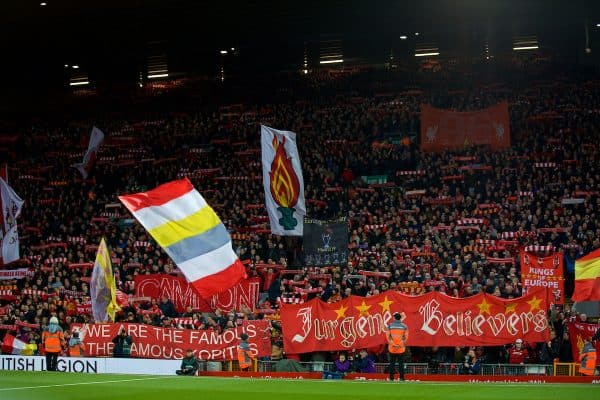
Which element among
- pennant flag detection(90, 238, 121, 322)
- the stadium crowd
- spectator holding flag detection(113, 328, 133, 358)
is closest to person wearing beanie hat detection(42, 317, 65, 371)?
spectator holding flag detection(113, 328, 133, 358)

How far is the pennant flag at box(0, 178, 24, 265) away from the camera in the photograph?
39.0 m

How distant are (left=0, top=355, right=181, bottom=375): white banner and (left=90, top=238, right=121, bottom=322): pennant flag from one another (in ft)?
5.47

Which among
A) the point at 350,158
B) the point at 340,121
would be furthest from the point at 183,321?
the point at 340,121

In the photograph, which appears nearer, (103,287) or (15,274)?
(103,287)

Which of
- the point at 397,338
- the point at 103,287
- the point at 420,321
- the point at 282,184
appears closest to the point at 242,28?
the point at 282,184

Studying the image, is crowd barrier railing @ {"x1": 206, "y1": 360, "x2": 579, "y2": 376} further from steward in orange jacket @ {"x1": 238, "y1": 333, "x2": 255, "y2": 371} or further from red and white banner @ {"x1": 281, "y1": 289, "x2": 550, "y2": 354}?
steward in orange jacket @ {"x1": 238, "y1": 333, "x2": 255, "y2": 371}

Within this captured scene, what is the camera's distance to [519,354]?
1051 inches

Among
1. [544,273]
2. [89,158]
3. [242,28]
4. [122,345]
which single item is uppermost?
[242,28]

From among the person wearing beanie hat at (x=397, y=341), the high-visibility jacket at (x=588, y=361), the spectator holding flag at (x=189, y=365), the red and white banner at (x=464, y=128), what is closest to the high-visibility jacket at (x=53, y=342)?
the spectator holding flag at (x=189, y=365)

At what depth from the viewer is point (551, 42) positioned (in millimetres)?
51781

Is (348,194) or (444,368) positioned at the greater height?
(348,194)

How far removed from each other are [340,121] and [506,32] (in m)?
10.4

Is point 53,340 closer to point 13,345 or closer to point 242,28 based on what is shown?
point 13,345

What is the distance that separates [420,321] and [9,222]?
61.1ft
